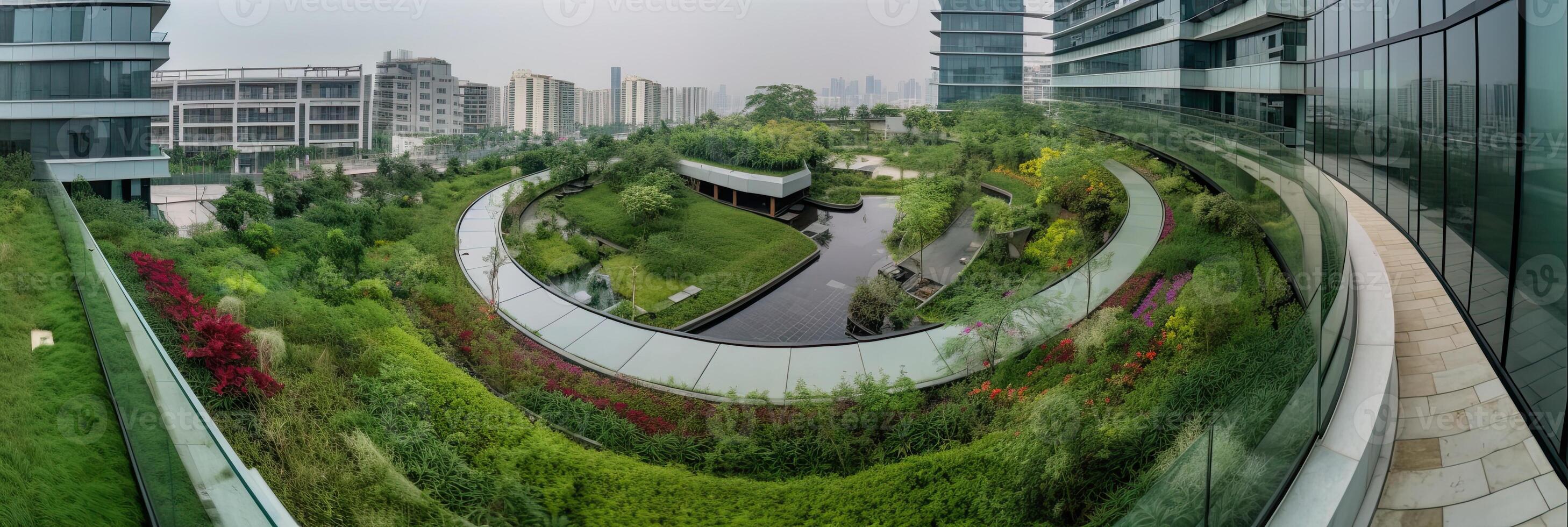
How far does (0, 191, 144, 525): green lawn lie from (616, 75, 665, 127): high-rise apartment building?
25.5m

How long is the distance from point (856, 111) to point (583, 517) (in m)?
32.3

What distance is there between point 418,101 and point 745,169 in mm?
31484

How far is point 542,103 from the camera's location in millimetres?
34750

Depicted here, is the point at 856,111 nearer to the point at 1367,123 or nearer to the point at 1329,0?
the point at 1329,0

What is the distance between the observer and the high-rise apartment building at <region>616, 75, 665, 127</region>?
30484 mm

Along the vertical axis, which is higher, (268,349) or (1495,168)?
(1495,168)

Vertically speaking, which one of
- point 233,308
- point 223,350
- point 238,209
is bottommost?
point 223,350

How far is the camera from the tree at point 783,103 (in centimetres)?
2530

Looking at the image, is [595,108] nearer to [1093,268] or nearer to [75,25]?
[75,25]

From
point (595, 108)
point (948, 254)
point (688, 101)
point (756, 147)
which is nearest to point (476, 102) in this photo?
point (595, 108)

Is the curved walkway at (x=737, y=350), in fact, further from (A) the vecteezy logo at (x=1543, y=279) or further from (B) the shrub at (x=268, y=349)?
(A) the vecteezy logo at (x=1543, y=279)

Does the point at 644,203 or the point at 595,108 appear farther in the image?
the point at 595,108

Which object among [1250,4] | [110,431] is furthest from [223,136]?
[1250,4]

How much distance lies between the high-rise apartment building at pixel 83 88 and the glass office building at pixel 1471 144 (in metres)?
21.1
